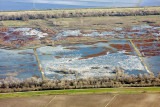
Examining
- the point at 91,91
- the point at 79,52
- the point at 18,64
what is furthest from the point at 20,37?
the point at 91,91

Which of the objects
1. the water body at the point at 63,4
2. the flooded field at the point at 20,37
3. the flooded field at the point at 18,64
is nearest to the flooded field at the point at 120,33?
the flooded field at the point at 20,37

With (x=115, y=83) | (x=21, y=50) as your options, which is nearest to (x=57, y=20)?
(x=21, y=50)

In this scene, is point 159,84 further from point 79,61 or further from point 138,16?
point 138,16

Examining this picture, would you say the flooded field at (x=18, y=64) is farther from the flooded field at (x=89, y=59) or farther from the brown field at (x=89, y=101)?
the brown field at (x=89, y=101)

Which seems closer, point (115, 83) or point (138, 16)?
point (115, 83)

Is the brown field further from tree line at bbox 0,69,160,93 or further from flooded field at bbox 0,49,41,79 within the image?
flooded field at bbox 0,49,41,79
